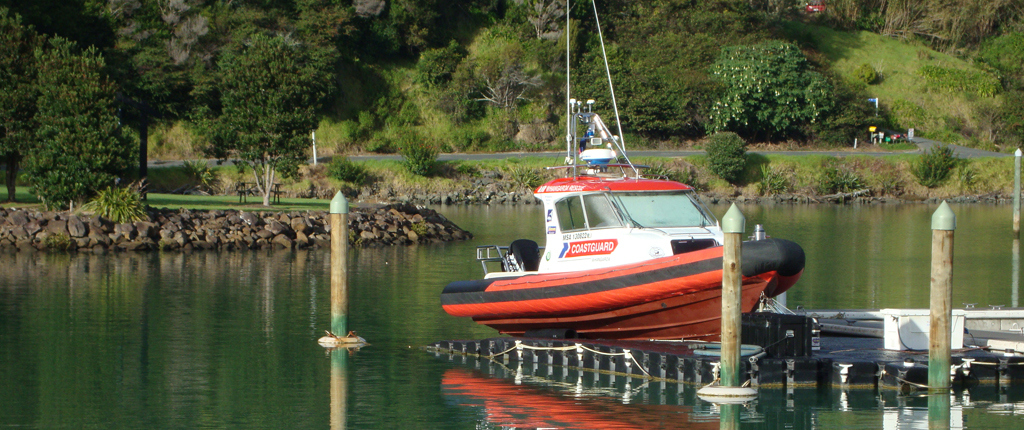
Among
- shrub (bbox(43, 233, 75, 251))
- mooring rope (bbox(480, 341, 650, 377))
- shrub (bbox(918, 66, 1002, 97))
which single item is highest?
shrub (bbox(918, 66, 1002, 97))

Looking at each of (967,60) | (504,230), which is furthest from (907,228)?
(967,60)

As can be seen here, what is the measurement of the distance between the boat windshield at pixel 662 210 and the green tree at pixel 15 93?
77.6 ft

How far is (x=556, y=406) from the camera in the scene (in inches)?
532

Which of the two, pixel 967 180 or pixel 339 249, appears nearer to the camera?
pixel 339 249

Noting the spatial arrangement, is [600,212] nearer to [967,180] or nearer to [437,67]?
[967,180]

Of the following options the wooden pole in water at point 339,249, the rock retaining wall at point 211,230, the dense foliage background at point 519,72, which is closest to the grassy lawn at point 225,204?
the rock retaining wall at point 211,230

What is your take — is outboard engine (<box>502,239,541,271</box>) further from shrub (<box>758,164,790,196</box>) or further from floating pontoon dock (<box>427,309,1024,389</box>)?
shrub (<box>758,164,790,196</box>)

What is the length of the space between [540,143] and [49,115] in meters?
32.2

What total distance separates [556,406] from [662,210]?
14.3 feet

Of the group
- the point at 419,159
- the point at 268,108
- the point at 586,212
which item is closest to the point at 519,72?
the point at 419,159

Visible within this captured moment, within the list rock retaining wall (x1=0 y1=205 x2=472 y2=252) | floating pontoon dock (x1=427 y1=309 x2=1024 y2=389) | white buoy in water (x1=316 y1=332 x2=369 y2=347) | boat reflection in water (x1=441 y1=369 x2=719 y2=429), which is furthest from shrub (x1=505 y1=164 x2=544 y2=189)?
boat reflection in water (x1=441 y1=369 x2=719 y2=429)

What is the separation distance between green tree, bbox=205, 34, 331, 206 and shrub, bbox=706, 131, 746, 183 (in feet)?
74.6

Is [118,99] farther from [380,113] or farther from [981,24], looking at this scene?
[981,24]

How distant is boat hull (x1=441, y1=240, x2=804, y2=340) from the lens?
14.4 metres
